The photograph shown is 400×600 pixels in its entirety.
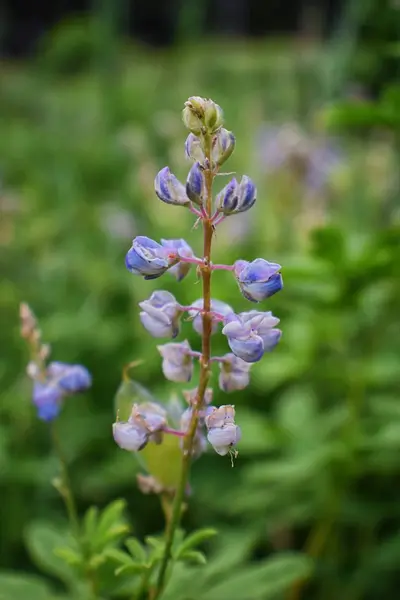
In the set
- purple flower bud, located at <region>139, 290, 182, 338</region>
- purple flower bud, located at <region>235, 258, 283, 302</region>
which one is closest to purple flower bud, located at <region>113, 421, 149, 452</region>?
purple flower bud, located at <region>139, 290, 182, 338</region>

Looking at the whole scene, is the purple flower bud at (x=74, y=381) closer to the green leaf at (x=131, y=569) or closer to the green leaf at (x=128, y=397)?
the green leaf at (x=128, y=397)

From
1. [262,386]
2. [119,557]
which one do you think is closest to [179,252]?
[119,557]

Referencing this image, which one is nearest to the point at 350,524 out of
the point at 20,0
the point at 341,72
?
the point at 341,72

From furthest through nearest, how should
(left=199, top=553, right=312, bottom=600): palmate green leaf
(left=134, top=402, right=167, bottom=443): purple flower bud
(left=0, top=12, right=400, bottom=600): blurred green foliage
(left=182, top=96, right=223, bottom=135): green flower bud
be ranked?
(left=0, top=12, right=400, bottom=600): blurred green foliage < (left=199, top=553, right=312, bottom=600): palmate green leaf < (left=134, top=402, right=167, bottom=443): purple flower bud < (left=182, top=96, right=223, bottom=135): green flower bud

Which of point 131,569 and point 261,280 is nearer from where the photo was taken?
point 261,280

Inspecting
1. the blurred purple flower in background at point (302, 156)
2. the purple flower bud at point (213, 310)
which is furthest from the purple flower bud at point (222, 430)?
the blurred purple flower in background at point (302, 156)

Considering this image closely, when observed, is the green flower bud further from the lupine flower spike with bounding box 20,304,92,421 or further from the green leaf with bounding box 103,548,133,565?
the green leaf with bounding box 103,548,133,565

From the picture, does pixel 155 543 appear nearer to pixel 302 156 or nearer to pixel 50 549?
Answer: pixel 50 549

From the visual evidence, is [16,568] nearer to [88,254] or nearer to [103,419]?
[103,419]
